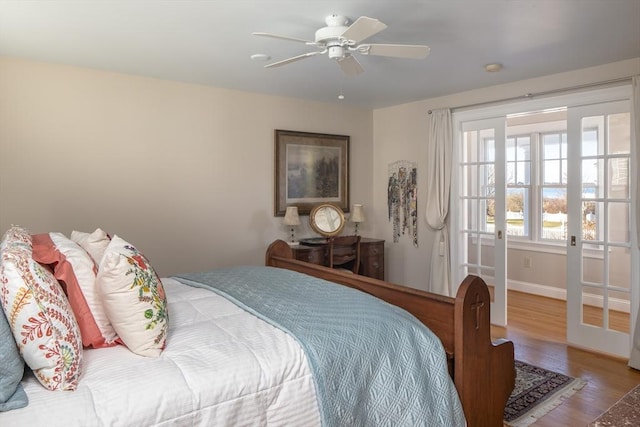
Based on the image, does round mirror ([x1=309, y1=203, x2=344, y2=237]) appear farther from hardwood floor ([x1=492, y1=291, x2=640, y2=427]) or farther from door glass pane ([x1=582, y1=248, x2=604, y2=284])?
door glass pane ([x1=582, y1=248, x2=604, y2=284])

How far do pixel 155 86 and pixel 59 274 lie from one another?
2.62 meters

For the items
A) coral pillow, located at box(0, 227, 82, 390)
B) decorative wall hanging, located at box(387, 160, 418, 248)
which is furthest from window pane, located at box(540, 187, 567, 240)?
coral pillow, located at box(0, 227, 82, 390)

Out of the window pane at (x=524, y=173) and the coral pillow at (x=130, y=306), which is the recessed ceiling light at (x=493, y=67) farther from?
the coral pillow at (x=130, y=306)

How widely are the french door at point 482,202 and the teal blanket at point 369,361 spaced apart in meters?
2.70

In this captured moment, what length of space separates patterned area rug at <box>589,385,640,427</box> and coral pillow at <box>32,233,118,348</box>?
1552 millimetres

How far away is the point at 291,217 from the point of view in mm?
4473

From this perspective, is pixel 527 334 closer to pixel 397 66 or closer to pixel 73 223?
pixel 397 66

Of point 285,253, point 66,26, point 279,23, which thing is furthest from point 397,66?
point 66,26

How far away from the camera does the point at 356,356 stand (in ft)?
5.57

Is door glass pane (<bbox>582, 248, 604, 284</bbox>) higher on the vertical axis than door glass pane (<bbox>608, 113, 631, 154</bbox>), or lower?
lower

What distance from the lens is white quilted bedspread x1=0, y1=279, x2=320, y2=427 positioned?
1.25 metres

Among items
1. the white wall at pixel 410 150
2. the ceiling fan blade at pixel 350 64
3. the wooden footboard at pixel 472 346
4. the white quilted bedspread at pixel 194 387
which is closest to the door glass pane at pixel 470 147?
the white wall at pixel 410 150

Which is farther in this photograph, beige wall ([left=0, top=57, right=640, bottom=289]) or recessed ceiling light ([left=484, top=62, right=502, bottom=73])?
recessed ceiling light ([left=484, top=62, right=502, bottom=73])

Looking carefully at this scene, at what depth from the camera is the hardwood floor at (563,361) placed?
271cm
